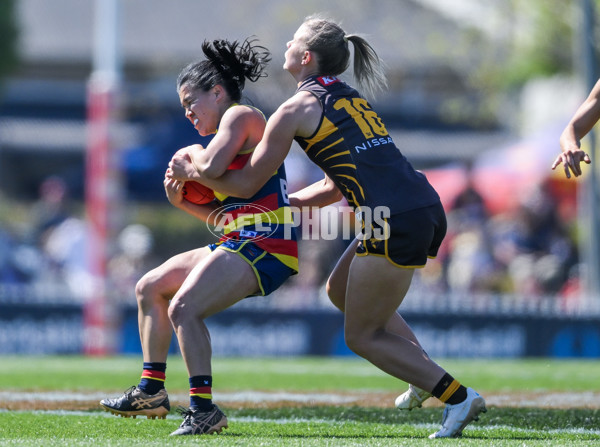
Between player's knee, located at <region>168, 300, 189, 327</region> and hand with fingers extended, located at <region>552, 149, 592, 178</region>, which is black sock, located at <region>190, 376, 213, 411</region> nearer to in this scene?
player's knee, located at <region>168, 300, 189, 327</region>

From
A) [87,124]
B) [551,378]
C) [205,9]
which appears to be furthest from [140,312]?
[205,9]

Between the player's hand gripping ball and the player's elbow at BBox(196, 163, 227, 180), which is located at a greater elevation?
the player's elbow at BBox(196, 163, 227, 180)

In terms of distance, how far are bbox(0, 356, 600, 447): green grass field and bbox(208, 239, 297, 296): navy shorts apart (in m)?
0.74

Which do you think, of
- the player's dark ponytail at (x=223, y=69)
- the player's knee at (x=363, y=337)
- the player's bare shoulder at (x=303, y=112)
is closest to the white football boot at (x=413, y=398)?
the player's knee at (x=363, y=337)

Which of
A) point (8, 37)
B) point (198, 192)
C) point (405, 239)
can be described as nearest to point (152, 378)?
A: point (198, 192)

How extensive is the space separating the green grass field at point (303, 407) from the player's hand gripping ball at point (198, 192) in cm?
119

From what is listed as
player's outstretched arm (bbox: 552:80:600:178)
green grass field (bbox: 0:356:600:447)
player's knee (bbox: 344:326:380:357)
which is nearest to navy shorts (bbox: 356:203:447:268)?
player's knee (bbox: 344:326:380:357)

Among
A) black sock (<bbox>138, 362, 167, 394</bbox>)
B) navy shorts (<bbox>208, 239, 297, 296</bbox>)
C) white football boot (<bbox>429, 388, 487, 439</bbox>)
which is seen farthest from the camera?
black sock (<bbox>138, 362, 167, 394</bbox>)

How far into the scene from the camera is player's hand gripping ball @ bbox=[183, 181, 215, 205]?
18.6 ft

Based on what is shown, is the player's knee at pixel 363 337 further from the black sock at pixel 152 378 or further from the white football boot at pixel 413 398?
the black sock at pixel 152 378

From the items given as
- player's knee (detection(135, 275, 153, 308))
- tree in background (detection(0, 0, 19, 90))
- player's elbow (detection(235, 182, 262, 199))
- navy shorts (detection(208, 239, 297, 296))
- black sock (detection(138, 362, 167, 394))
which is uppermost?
tree in background (detection(0, 0, 19, 90))

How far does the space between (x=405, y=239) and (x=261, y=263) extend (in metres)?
0.73

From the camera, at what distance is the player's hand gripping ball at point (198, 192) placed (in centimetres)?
567

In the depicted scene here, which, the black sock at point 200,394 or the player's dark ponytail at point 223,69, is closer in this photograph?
the black sock at point 200,394
